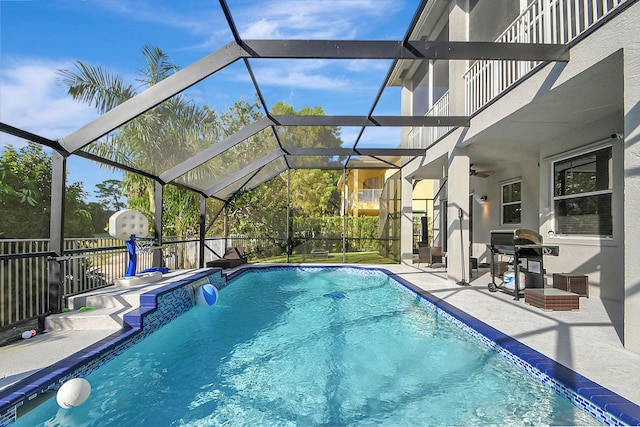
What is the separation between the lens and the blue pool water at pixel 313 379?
9.78 ft

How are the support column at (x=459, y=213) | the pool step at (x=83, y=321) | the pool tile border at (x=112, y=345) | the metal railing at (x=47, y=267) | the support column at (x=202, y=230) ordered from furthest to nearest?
the support column at (x=202, y=230), the support column at (x=459, y=213), the pool step at (x=83, y=321), the metal railing at (x=47, y=267), the pool tile border at (x=112, y=345)

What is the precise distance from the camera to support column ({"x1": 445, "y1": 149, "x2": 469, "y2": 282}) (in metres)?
7.66

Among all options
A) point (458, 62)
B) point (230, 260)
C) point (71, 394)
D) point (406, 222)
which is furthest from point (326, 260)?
point (71, 394)

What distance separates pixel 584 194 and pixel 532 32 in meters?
3.13

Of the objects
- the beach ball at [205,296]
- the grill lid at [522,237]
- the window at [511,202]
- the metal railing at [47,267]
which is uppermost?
the window at [511,202]

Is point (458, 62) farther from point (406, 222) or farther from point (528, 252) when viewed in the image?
point (406, 222)

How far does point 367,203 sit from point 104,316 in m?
18.8

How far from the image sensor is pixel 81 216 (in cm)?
876

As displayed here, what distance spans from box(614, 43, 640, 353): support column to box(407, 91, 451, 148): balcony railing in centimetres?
492

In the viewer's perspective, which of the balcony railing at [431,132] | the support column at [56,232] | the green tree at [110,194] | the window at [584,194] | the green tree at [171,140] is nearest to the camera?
the support column at [56,232]

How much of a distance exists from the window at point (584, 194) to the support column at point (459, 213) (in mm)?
1796

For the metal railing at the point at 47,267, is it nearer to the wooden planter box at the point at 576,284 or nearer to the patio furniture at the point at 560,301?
the patio furniture at the point at 560,301

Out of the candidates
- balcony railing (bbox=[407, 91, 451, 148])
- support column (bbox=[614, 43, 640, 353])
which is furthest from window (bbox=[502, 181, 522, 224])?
support column (bbox=[614, 43, 640, 353])

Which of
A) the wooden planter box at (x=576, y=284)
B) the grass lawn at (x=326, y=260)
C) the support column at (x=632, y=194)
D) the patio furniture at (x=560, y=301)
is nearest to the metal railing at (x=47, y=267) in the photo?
the grass lawn at (x=326, y=260)
